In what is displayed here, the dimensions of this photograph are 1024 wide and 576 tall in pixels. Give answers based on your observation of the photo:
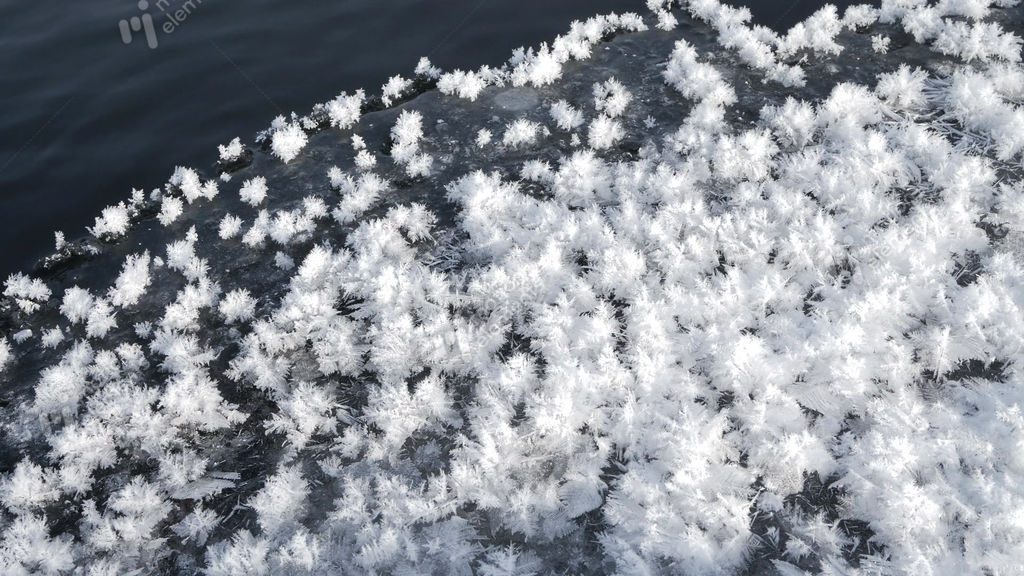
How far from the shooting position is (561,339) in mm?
8617

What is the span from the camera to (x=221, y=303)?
31.1 feet

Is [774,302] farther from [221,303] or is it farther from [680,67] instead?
[221,303]

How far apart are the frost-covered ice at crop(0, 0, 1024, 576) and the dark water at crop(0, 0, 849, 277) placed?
2.99 ft

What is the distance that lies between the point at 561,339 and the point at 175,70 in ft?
35.1

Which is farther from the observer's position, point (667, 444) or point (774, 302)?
point (774, 302)

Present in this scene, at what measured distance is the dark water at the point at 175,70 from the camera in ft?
37.6

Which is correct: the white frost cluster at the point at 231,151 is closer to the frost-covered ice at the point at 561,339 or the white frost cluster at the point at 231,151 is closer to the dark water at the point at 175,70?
the frost-covered ice at the point at 561,339

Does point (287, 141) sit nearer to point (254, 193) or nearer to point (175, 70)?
point (254, 193)

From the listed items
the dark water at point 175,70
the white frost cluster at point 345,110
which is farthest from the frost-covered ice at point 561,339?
the dark water at point 175,70

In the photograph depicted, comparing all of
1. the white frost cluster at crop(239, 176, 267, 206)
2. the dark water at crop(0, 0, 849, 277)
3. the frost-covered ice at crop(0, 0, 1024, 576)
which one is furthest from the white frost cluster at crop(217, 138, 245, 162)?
the white frost cluster at crop(239, 176, 267, 206)

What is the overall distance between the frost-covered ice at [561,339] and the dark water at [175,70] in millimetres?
911

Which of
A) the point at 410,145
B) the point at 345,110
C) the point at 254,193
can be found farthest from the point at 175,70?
the point at 410,145

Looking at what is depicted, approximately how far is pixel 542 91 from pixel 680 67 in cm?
279

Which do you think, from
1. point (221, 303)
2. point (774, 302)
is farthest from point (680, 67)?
point (221, 303)
